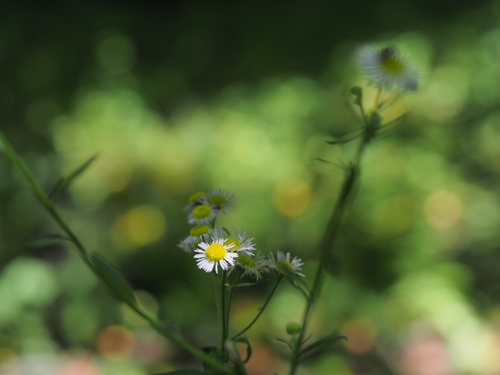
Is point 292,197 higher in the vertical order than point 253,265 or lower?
higher

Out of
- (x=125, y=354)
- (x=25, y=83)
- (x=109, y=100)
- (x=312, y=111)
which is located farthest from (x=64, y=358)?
(x=25, y=83)

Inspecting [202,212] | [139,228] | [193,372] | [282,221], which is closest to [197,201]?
[202,212]

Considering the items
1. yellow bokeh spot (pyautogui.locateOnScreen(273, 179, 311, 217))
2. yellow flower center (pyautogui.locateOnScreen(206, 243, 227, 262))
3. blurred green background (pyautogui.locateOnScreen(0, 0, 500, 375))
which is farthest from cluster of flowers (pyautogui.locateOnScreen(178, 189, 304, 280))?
yellow bokeh spot (pyautogui.locateOnScreen(273, 179, 311, 217))

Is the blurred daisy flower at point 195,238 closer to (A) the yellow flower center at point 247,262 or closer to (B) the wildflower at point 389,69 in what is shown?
(A) the yellow flower center at point 247,262

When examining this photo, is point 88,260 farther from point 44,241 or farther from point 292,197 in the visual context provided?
point 292,197

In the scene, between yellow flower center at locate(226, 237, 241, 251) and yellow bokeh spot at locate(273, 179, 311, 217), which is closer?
yellow flower center at locate(226, 237, 241, 251)

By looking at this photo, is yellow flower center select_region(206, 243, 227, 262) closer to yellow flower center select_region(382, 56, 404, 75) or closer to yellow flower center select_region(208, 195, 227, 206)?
yellow flower center select_region(208, 195, 227, 206)

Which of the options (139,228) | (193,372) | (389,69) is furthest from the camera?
(139,228)
